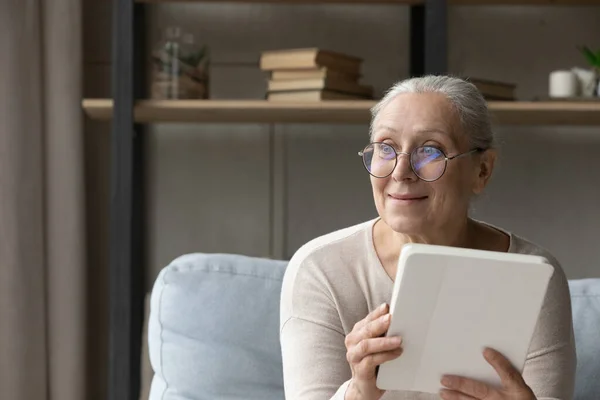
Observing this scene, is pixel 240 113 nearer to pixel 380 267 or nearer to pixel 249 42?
pixel 249 42

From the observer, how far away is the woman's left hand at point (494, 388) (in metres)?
1.43

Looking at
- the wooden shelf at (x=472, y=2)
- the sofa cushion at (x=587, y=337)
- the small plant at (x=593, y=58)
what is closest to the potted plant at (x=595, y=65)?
the small plant at (x=593, y=58)

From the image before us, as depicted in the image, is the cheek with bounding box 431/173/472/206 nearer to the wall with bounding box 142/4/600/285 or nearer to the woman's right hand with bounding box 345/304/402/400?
the woman's right hand with bounding box 345/304/402/400

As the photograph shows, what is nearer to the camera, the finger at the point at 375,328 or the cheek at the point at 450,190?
the finger at the point at 375,328

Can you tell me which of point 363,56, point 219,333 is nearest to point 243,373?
point 219,333

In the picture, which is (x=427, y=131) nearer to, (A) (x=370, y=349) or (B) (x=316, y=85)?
(A) (x=370, y=349)

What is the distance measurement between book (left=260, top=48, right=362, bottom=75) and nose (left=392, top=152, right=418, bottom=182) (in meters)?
0.84

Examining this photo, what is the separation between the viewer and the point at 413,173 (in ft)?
5.36

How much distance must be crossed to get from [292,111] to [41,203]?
74 centimetres

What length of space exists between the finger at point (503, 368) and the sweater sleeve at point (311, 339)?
11.8 inches

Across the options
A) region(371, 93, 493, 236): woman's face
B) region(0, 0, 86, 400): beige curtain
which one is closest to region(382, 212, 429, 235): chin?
region(371, 93, 493, 236): woman's face

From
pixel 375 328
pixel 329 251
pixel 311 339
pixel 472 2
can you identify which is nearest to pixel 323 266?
pixel 329 251

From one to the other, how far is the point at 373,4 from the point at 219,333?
1.15 metres

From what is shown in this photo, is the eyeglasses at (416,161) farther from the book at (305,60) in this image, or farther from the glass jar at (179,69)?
the glass jar at (179,69)
